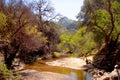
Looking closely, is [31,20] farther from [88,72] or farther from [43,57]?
[43,57]

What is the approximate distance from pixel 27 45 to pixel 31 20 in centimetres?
282

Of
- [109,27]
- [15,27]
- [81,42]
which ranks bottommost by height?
[81,42]

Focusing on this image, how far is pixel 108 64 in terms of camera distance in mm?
25047

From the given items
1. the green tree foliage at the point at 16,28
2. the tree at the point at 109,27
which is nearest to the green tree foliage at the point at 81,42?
the tree at the point at 109,27

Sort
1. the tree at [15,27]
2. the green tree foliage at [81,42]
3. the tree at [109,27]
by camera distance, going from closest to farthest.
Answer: the tree at [109,27], the tree at [15,27], the green tree foliage at [81,42]

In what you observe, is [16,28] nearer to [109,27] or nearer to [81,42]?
[109,27]

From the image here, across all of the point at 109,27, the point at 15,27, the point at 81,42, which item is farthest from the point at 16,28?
the point at 81,42

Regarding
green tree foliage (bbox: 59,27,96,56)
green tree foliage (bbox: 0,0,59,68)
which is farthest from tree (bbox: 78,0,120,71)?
green tree foliage (bbox: 0,0,59,68)

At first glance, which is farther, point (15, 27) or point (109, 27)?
point (109, 27)

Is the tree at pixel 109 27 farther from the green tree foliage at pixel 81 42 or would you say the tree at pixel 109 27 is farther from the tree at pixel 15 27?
the tree at pixel 15 27

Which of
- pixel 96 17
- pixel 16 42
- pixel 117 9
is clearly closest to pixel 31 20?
pixel 16 42

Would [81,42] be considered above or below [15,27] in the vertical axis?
below

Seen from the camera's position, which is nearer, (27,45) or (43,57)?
(27,45)

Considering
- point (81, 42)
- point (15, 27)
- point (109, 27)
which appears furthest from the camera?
point (81, 42)
